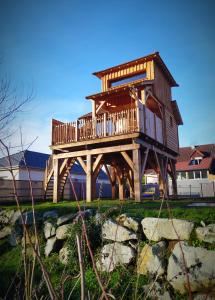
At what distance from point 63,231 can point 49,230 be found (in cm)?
76

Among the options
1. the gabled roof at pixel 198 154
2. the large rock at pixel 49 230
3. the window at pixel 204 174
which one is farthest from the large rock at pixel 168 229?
the window at pixel 204 174

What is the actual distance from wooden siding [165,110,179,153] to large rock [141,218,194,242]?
9.58 meters

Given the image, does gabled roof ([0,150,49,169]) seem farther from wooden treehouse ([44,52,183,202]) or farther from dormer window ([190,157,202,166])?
dormer window ([190,157,202,166])

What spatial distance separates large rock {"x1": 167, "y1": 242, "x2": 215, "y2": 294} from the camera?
163 inches

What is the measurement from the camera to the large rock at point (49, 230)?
748 centimetres

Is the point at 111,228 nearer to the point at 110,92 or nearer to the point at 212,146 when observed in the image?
the point at 110,92

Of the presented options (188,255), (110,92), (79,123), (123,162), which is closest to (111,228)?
(188,255)

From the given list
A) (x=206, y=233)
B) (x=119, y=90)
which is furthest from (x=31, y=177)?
(x=206, y=233)

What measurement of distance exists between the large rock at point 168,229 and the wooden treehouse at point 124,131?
2760 millimetres

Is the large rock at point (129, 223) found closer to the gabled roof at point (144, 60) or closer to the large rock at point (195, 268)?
the large rock at point (195, 268)

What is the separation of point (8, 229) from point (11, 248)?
109 centimetres

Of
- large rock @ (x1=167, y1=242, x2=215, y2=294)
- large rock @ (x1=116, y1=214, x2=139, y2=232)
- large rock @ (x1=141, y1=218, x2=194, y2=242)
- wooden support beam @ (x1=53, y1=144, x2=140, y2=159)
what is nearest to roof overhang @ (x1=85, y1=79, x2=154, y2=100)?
wooden support beam @ (x1=53, y1=144, x2=140, y2=159)

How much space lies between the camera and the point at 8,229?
9164mm

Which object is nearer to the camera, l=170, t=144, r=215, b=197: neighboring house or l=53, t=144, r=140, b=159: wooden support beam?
l=53, t=144, r=140, b=159: wooden support beam
